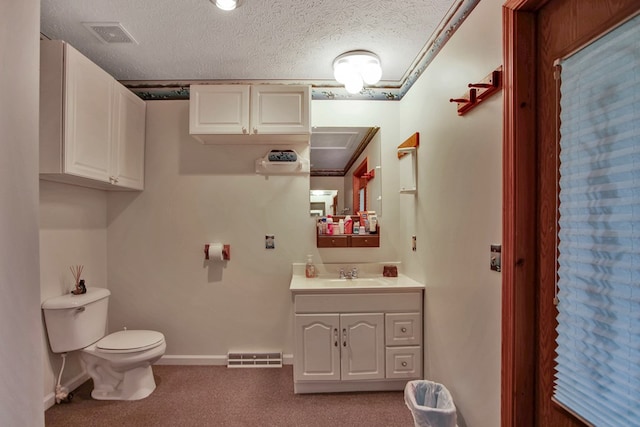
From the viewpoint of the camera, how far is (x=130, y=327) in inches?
107

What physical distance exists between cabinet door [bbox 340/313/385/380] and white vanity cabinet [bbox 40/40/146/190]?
200 cm

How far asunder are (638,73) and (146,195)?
3057 millimetres

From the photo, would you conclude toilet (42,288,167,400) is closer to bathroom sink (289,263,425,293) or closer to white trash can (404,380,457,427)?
bathroom sink (289,263,425,293)

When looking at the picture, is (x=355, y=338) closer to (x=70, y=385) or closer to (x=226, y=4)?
(x=70, y=385)

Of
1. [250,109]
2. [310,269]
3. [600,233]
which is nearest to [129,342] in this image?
[310,269]

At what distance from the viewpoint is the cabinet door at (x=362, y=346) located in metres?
2.23

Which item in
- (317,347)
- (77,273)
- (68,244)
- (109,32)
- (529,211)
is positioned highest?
(109,32)

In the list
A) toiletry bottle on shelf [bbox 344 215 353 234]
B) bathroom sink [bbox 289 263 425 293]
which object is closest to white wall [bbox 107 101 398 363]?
bathroom sink [bbox 289 263 425 293]

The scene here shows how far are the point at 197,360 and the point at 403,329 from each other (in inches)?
70.8

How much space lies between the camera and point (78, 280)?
7.54 feet

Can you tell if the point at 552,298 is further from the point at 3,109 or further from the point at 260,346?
the point at 260,346

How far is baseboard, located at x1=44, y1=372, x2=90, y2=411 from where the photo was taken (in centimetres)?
208

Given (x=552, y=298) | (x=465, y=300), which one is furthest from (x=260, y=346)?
(x=552, y=298)

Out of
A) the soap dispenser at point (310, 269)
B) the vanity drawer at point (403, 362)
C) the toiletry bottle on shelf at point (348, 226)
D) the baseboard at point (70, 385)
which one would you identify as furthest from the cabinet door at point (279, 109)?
the baseboard at point (70, 385)
